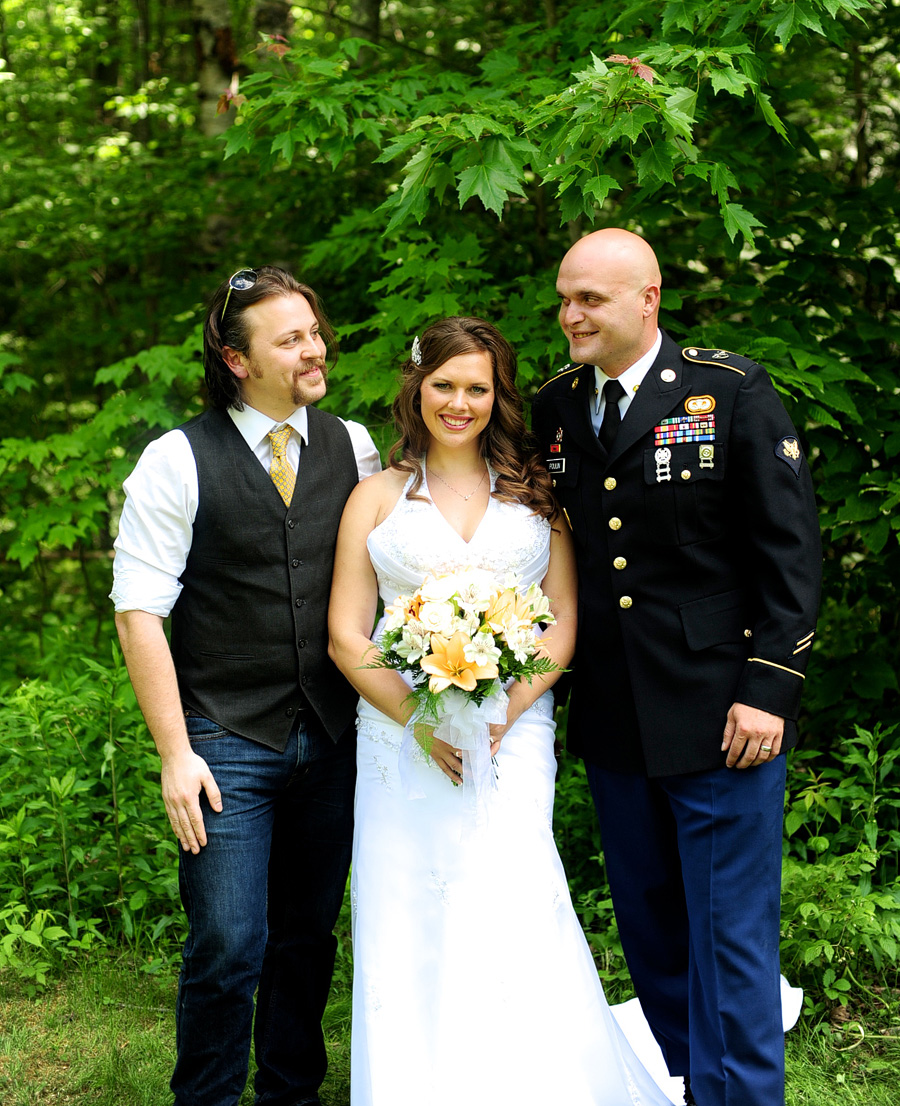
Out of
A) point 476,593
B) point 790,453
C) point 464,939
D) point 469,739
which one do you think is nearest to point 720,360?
point 790,453

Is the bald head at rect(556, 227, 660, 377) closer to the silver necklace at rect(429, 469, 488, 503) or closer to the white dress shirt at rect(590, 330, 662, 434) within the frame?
the white dress shirt at rect(590, 330, 662, 434)

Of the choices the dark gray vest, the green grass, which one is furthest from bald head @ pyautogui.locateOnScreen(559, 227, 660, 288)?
the green grass

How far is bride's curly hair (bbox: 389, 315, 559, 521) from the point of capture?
288 cm

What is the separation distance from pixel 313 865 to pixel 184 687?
0.70 metres

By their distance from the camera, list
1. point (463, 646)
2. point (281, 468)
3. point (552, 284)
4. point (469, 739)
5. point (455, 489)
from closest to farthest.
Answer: point (463, 646), point (469, 739), point (281, 468), point (455, 489), point (552, 284)

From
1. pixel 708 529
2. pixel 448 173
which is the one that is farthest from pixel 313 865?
pixel 448 173

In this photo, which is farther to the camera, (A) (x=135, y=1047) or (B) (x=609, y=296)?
(A) (x=135, y=1047)

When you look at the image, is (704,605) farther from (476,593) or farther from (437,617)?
(437,617)

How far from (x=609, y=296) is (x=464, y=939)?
1.79 m

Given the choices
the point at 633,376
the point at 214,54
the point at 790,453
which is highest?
the point at 214,54

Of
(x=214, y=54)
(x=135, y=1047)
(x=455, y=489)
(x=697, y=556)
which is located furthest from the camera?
(x=214, y=54)

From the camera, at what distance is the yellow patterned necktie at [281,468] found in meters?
2.80

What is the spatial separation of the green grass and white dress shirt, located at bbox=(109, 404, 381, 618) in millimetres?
1737

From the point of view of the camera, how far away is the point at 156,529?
2.64 m
